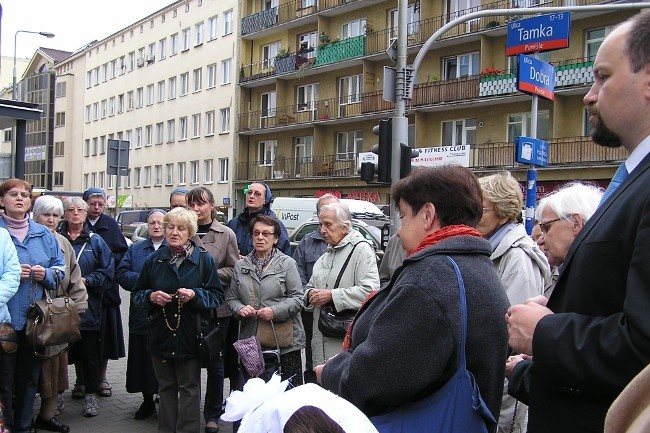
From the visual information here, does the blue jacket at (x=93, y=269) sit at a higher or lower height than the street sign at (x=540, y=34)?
lower

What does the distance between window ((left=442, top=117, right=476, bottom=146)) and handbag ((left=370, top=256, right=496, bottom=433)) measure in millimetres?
29141

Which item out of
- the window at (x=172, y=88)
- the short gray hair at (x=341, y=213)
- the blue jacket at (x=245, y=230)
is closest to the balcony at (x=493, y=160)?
the blue jacket at (x=245, y=230)

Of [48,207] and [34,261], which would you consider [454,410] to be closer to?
[34,261]

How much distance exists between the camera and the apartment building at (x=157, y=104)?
4578 centimetres

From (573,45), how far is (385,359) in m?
27.4

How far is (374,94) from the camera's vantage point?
34.3m

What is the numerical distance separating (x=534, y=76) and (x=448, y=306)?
9259 mm

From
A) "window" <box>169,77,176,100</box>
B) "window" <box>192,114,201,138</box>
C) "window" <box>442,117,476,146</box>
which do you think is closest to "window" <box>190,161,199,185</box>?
"window" <box>192,114,201,138</box>

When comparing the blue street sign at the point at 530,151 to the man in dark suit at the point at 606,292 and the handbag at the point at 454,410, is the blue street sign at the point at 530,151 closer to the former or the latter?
the handbag at the point at 454,410

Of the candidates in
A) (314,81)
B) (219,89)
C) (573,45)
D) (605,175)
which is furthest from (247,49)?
(605,175)

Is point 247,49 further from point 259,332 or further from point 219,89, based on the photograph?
point 259,332

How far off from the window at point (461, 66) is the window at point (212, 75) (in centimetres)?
1966

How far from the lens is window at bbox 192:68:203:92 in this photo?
159ft

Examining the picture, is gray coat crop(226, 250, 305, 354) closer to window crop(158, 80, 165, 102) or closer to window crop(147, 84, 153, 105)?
window crop(158, 80, 165, 102)
